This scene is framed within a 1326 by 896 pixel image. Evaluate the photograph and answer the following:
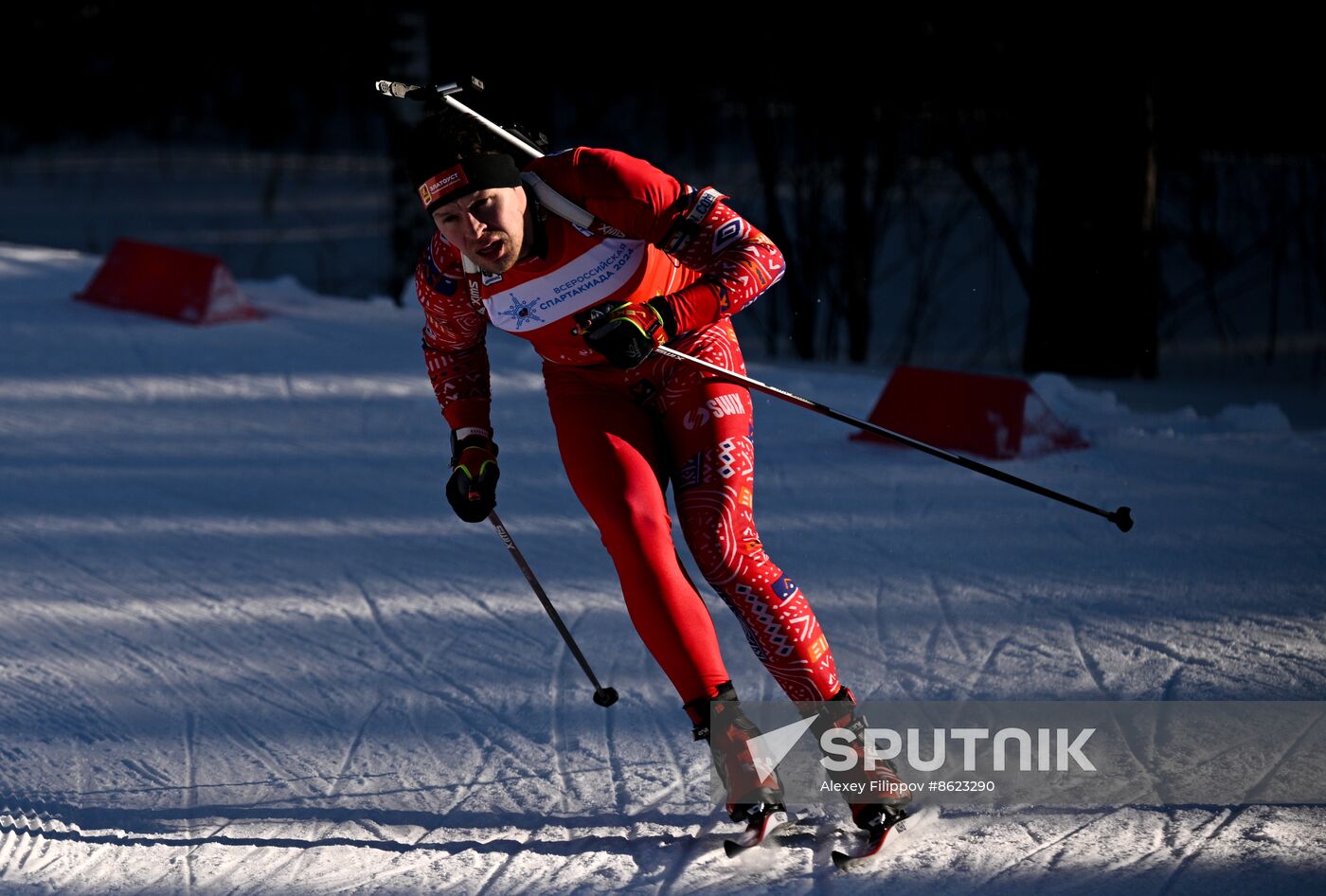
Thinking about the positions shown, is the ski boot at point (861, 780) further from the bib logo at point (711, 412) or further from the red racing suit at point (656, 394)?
the bib logo at point (711, 412)

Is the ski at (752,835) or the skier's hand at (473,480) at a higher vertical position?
the skier's hand at (473,480)

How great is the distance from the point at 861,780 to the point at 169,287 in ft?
18.0

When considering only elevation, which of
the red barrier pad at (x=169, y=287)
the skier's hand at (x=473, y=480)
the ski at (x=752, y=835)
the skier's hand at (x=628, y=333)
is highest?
the skier's hand at (x=628, y=333)

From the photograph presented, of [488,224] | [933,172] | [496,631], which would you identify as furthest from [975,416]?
[933,172]

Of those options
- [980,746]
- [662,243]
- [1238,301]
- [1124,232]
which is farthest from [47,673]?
[1238,301]

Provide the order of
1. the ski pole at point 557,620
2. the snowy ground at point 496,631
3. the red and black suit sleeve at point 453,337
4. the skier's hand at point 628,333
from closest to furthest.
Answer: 1. the skier's hand at point 628,333
2. the snowy ground at point 496,631
3. the red and black suit sleeve at point 453,337
4. the ski pole at point 557,620

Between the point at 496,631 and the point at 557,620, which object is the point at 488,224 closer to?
the point at 557,620

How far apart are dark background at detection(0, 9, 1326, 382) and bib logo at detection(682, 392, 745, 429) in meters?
2.60

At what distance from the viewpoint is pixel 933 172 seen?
11289mm

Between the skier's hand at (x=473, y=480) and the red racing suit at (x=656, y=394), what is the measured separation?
8.1 inches

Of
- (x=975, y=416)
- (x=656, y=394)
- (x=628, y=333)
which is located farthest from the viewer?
(x=975, y=416)

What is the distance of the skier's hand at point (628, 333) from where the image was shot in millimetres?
2402

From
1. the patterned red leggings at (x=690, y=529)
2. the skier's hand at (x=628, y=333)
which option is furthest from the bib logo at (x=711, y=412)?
the skier's hand at (x=628, y=333)

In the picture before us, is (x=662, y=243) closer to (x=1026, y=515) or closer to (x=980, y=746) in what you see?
(x=980, y=746)
